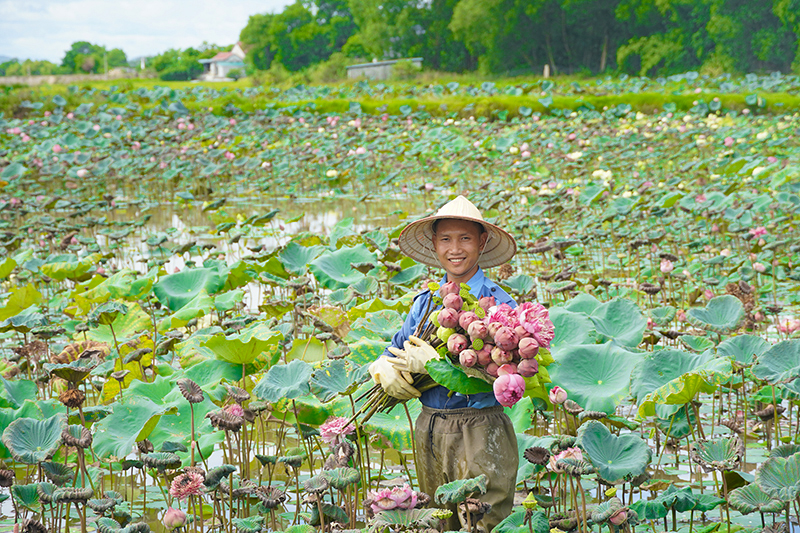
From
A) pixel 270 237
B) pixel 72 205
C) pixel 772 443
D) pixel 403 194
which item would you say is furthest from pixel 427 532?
pixel 403 194

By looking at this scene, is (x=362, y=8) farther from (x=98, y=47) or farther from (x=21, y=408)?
(x=98, y=47)

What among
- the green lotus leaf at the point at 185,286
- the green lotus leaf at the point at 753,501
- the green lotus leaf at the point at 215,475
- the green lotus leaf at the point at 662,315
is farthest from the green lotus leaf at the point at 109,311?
the green lotus leaf at the point at 753,501

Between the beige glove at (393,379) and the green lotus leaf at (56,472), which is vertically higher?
the beige glove at (393,379)

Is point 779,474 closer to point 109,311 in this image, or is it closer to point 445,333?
point 445,333

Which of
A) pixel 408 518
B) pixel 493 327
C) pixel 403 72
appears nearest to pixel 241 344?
pixel 408 518

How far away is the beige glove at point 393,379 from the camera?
6.42 feet

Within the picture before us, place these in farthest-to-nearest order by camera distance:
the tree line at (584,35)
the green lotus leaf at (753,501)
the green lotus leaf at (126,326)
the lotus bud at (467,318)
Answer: the tree line at (584,35), the green lotus leaf at (126,326), the green lotus leaf at (753,501), the lotus bud at (467,318)

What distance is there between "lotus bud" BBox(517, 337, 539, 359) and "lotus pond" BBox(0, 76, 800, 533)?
0.35 meters

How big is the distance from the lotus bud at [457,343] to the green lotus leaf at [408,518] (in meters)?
0.38

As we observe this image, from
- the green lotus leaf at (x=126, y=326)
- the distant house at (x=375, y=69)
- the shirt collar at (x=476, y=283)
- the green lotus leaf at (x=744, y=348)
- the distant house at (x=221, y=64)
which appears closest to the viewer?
the shirt collar at (x=476, y=283)

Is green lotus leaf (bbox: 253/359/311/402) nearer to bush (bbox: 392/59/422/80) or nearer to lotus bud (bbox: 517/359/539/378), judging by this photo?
lotus bud (bbox: 517/359/539/378)

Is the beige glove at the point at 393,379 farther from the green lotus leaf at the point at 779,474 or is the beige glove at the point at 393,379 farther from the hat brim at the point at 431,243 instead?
the green lotus leaf at the point at 779,474

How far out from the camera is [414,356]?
74.9 inches

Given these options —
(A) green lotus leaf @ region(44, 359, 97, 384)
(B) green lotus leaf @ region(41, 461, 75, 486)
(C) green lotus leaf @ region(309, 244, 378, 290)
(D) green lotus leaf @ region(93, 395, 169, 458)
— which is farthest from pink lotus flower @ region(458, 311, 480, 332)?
(C) green lotus leaf @ region(309, 244, 378, 290)
